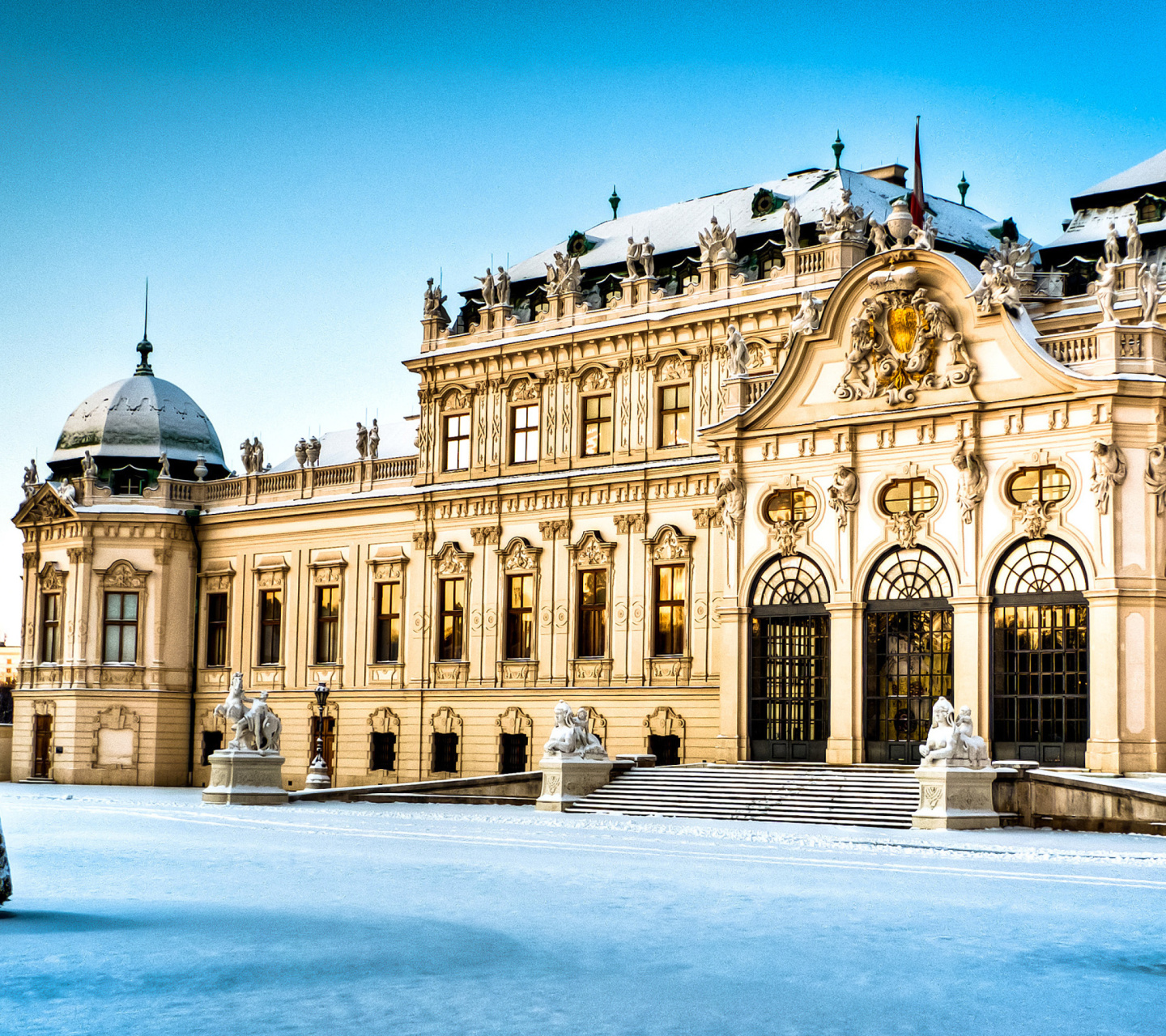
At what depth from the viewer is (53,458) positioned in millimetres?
56719

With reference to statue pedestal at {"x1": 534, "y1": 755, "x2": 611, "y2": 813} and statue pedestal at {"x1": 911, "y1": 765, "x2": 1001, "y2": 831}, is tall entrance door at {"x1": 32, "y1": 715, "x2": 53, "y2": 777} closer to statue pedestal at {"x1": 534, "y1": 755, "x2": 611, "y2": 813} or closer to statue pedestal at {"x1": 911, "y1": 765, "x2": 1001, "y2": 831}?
statue pedestal at {"x1": 534, "y1": 755, "x2": 611, "y2": 813}

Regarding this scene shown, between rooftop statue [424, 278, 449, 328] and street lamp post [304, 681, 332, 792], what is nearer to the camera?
street lamp post [304, 681, 332, 792]

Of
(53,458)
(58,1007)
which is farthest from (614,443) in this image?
(58,1007)

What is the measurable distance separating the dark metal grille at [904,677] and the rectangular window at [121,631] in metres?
27.2

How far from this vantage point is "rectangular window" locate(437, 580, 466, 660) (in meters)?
47.1

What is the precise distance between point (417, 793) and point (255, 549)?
747 inches

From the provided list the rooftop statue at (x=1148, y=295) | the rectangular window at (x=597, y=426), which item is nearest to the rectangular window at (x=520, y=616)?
the rectangular window at (x=597, y=426)

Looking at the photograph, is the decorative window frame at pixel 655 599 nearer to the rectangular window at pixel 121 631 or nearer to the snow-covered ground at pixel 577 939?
the rectangular window at pixel 121 631

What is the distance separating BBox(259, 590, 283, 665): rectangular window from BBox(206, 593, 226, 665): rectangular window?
65.0 inches

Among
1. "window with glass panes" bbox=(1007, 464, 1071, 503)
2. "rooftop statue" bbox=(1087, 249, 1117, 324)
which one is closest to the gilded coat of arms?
"window with glass panes" bbox=(1007, 464, 1071, 503)

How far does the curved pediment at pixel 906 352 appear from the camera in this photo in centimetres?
3350

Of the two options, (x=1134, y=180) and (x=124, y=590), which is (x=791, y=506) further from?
(x=124, y=590)

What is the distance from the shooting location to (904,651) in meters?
34.7

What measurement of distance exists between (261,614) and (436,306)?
11417 mm
